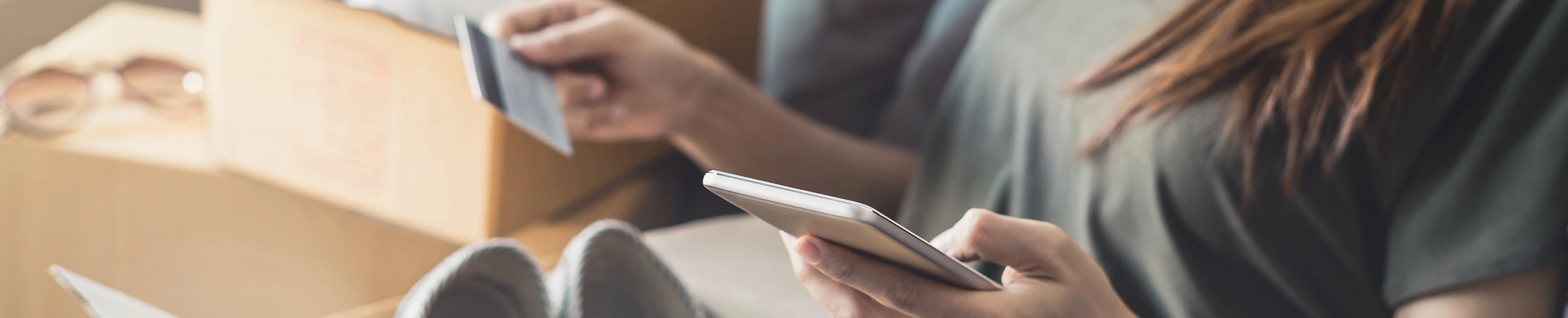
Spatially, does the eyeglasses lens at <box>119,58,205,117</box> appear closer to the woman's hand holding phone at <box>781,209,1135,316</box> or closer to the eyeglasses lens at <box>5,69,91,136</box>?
the eyeglasses lens at <box>5,69,91,136</box>

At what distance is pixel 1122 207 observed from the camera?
0.67m

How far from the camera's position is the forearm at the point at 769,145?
0.86 meters

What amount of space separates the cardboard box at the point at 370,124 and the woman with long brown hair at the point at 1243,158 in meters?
0.09

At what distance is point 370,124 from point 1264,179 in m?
0.66

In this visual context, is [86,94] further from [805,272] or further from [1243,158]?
[1243,158]

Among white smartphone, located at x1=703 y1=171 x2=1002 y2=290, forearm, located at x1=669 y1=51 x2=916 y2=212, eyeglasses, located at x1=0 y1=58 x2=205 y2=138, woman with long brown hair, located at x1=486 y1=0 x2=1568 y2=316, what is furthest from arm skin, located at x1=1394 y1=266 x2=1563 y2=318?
eyeglasses, located at x1=0 y1=58 x2=205 y2=138

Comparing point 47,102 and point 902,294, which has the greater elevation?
point 902,294

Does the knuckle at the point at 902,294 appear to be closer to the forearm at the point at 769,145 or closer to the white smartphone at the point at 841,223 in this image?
the white smartphone at the point at 841,223

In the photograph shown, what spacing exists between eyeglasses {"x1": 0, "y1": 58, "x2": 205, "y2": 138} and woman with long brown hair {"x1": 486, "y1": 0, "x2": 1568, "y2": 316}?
512mm


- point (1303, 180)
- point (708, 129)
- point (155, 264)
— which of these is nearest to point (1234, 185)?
point (1303, 180)

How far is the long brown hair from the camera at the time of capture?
580 millimetres

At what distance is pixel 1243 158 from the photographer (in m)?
0.61

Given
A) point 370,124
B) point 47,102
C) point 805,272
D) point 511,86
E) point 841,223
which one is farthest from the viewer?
point 47,102

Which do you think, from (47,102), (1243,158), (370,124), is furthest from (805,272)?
(47,102)
